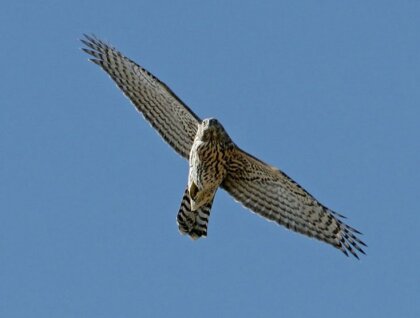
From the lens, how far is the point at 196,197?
11.5m

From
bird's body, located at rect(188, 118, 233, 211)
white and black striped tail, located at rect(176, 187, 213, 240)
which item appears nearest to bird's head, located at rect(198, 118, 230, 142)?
bird's body, located at rect(188, 118, 233, 211)

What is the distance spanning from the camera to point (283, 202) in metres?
12.0

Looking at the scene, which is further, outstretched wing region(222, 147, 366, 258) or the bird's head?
outstretched wing region(222, 147, 366, 258)

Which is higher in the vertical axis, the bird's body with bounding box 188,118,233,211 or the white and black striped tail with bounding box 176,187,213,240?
the bird's body with bounding box 188,118,233,211

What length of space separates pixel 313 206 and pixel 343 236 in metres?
0.62

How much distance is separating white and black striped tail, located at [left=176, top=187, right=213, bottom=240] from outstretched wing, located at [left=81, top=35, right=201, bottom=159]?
0.78m

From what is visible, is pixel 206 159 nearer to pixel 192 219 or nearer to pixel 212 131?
pixel 212 131

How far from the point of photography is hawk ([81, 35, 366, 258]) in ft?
38.5

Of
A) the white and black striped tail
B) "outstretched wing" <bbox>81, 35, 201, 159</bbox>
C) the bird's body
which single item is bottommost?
the white and black striped tail

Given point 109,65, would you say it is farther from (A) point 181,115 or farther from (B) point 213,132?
(B) point 213,132

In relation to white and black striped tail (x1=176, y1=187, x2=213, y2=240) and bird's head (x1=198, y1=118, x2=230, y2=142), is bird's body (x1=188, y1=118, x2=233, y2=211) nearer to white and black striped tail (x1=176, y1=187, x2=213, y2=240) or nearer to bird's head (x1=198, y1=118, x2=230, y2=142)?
bird's head (x1=198, y1=118, x2=230, y2=142)

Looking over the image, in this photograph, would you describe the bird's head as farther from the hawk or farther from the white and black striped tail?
the white and black striped tail

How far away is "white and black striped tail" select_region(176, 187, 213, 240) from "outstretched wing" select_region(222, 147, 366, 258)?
0.52 meters

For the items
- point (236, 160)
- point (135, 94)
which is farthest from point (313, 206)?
point (135, 94)
